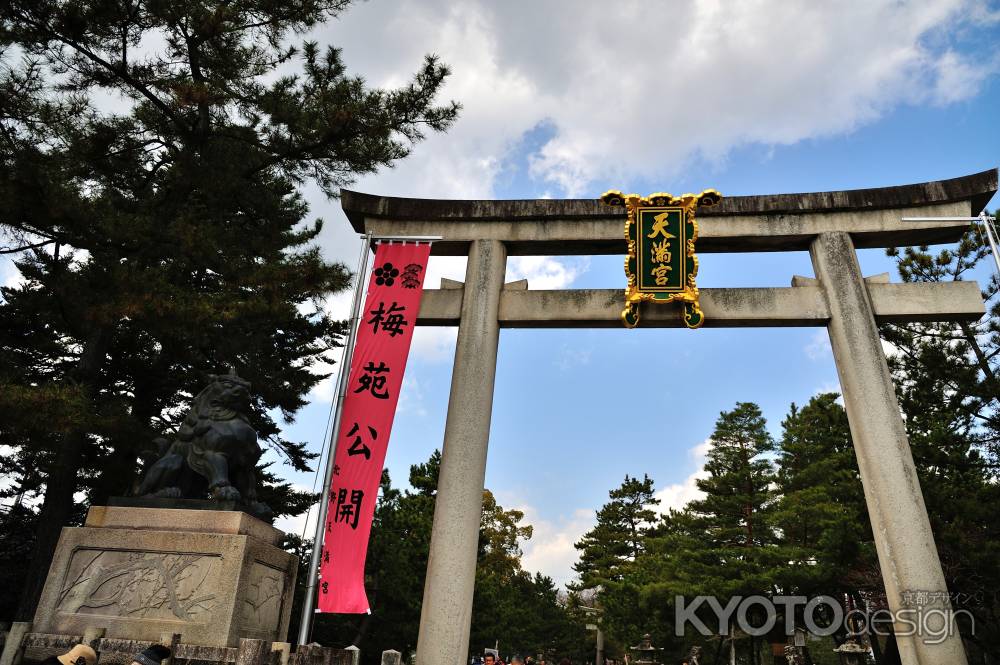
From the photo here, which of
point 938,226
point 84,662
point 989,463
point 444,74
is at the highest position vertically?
point 444,74

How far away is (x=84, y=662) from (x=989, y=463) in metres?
12.9

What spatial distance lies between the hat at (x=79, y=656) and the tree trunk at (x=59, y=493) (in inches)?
209

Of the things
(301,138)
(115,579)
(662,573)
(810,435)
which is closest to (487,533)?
(662,573)

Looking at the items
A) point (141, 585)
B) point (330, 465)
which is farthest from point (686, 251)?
point (141, 585)

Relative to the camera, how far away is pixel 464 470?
7.18 m

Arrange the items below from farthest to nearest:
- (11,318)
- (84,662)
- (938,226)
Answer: (11,318) → (938,226) → (84,662)

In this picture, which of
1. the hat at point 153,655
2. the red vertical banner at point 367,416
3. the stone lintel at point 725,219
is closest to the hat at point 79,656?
the hat at point 153,655

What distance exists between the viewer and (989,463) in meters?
10.6

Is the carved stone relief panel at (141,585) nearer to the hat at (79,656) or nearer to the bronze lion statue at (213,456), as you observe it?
the bronze lion statue at (213,456)

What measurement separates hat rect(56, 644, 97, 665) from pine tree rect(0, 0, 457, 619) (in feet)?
10.5

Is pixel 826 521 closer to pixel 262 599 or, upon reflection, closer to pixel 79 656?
pixel 262 599

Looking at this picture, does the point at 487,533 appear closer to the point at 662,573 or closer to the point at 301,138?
the point at 662,573

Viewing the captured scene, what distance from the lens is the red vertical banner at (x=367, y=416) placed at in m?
6.44

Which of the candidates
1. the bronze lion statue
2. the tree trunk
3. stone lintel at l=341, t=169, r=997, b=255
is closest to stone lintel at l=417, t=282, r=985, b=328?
stone lintel at l=341, t=169, r=997, b=255
